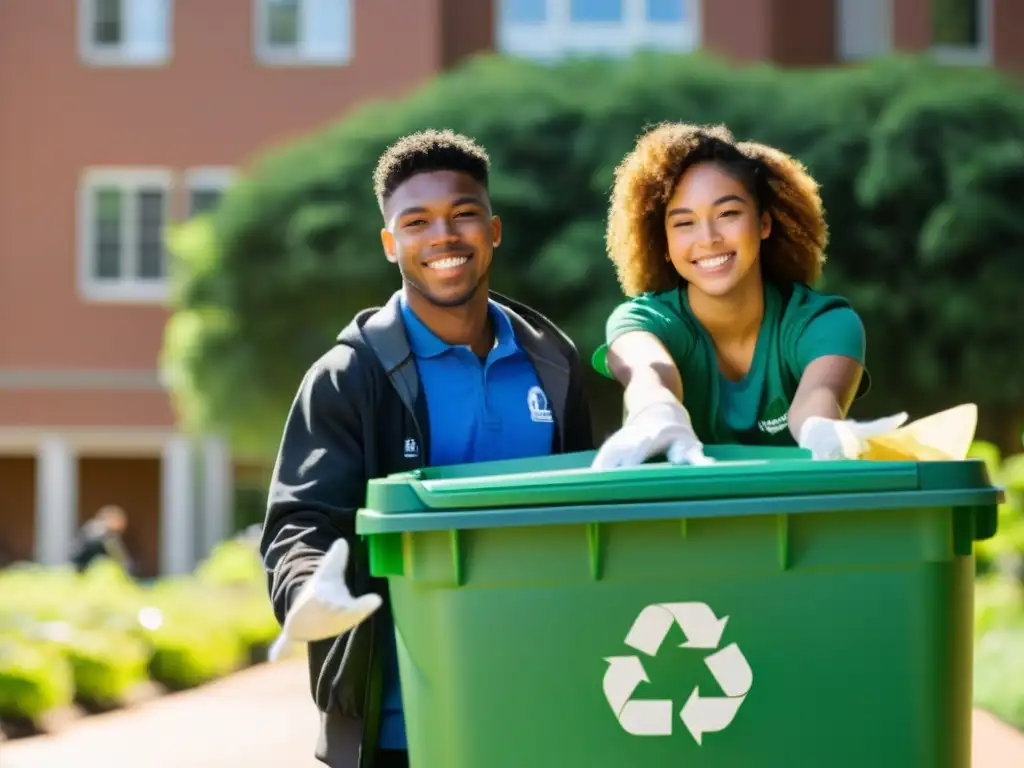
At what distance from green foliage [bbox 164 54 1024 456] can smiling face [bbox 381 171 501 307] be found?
36.1 ft

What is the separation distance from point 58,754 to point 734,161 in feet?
20.2

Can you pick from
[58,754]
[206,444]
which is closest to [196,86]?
[206,444]

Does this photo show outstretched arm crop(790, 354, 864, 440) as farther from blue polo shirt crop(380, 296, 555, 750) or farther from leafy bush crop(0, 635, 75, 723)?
leafy bush crop(0, 635, 75, 723)

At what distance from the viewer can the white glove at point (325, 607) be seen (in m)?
2.70

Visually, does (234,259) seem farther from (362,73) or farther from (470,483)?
(470,483)

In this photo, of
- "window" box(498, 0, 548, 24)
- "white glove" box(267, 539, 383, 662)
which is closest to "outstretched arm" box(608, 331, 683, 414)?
"white glove" box(267, 539, 383, 662)

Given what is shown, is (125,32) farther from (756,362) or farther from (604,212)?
(756,362)

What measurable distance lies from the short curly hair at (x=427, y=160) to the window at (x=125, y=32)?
20484mm

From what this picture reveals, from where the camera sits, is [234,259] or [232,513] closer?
[234,259]

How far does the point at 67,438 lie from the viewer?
946 inches

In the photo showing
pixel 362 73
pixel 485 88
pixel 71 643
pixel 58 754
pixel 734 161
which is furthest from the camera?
pixel 362 73

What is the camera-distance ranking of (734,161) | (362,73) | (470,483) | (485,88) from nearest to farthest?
1. (470,483)
2. (734,161)
3. (485,88)
4. (362,73)

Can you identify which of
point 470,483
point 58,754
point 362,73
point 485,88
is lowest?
point 58,754

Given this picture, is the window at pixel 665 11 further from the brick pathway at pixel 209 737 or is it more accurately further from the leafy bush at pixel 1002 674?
the leafy bush at pixel 1002 674
